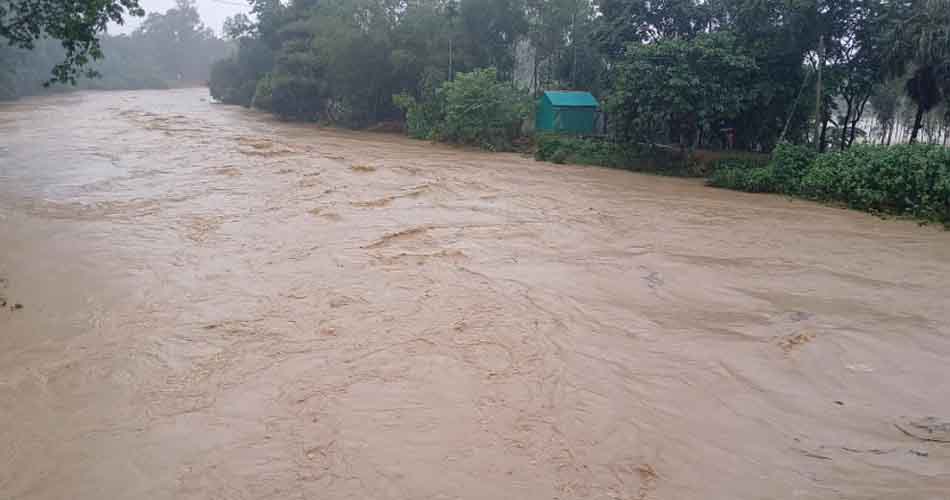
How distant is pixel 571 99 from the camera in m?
23.2

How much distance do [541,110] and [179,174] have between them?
12.4 meters

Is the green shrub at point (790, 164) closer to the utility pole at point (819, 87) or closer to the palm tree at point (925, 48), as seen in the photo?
the utility pole at point (819, 87)

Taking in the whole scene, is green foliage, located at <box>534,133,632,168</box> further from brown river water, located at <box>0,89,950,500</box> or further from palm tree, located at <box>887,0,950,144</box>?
palm tree, located at <box>887,0,950,144</box>

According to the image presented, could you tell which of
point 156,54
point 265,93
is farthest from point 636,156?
point 156,54

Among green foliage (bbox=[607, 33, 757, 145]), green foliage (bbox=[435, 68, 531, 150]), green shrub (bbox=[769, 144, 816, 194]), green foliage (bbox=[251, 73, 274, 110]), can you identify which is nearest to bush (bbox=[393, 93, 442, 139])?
green foliage (bbox=[435, 68, 531, 150])

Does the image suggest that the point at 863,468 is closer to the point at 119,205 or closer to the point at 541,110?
the point at 119,205

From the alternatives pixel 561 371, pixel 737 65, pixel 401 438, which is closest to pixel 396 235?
pixel 561 371

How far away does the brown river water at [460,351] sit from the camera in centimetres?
444

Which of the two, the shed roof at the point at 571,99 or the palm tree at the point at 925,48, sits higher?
the palm tree at the point at 925,48

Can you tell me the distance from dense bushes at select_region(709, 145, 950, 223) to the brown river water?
2.58ft

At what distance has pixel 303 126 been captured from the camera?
31656mm

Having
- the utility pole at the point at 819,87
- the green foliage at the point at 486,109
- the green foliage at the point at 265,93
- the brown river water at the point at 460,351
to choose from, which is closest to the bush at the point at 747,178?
the utility pole at the point at 819,87

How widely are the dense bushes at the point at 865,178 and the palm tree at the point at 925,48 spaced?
218cm

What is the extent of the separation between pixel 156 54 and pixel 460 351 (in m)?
75.7
